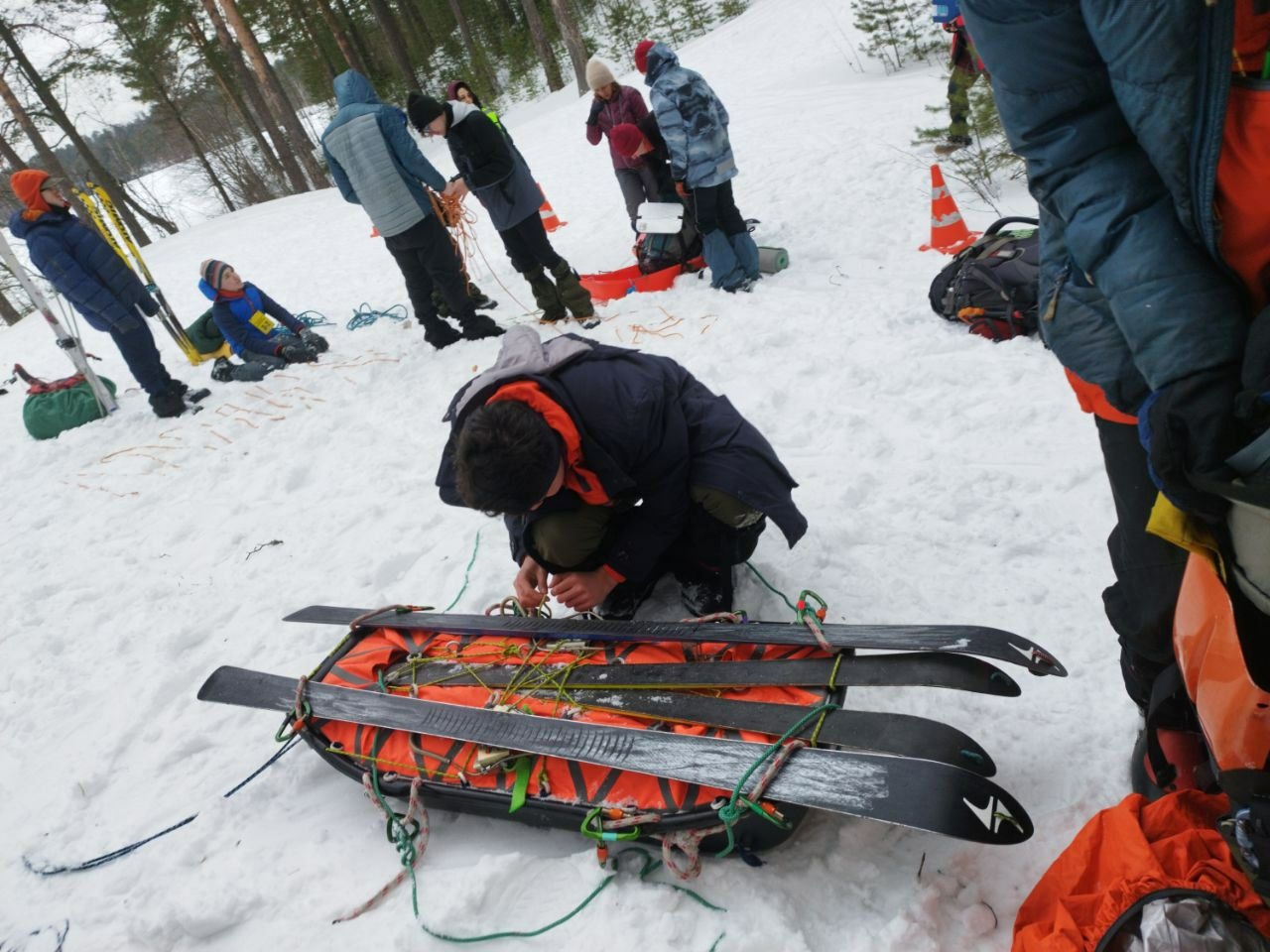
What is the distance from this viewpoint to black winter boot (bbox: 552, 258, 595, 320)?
18.1 feet

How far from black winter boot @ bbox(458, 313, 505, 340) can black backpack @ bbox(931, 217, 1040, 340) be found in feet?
10.2

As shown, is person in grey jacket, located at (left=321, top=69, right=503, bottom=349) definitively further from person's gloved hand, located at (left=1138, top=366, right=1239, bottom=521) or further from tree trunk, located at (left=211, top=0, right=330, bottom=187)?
tree trunk, located at (left=211, top=0, right=330, bottom=187)

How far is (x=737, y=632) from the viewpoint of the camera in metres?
2.16

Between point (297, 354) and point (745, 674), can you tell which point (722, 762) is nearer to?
point (745, 674)

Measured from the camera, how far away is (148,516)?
4430 mm

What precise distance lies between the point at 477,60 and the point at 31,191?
17.7 metres

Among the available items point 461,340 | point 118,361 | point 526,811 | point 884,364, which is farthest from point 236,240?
point 526,811

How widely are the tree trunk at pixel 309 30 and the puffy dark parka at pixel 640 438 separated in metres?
21.1

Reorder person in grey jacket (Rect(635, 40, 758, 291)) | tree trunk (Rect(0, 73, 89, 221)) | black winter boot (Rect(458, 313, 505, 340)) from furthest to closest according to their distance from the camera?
1. tree trunk (Rect(0, 73, 89, 221))
2. black winter boot (Rect(458, 313, 505, 340))
3. person in grey jacket (Rect(635, 40, 758, 291))

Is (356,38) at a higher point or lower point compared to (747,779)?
higher

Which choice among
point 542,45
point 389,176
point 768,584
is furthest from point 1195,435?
point 542,45

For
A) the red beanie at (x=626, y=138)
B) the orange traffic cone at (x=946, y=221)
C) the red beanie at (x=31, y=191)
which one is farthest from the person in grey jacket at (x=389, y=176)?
the orange traffic cone at (x=946, y=221)

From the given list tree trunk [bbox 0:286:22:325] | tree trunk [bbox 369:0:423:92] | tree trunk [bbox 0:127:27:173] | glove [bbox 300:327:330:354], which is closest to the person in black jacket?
glove [bbox 300:327:330:354]

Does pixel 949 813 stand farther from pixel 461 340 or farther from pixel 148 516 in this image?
pixel 461 340
